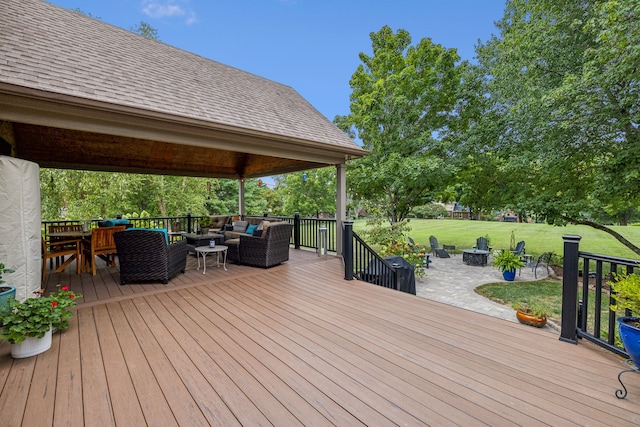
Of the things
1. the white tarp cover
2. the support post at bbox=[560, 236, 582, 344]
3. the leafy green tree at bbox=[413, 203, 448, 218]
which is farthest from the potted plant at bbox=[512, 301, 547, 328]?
the leafy green tree at bbox=[413, 203, 448, 218]

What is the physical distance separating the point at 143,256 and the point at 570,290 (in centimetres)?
543

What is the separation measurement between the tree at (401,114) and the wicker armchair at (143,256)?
822cm

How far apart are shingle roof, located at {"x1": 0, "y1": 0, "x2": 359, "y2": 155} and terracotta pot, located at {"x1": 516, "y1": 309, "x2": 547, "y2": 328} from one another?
4.48 metres

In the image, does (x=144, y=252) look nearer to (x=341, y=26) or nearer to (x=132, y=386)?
(x=132, y=386)

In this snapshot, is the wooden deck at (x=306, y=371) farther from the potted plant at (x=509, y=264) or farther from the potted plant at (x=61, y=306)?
the potted plant at (x=509, y=264)

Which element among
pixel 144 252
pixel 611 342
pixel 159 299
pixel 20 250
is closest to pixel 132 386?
pixel 159 299

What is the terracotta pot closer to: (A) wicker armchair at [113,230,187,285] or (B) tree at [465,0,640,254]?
(B) tree at [465,0,640,254]

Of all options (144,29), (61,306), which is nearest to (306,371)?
(61,306)

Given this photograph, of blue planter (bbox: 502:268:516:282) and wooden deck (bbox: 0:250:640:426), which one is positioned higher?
wooden deck (bbox: 0:250:640:426)

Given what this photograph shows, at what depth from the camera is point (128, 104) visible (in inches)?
149

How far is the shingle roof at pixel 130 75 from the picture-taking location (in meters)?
3.65

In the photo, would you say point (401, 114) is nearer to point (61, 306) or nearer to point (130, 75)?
point (130, 75)

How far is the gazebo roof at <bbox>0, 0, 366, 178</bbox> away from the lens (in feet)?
11.4

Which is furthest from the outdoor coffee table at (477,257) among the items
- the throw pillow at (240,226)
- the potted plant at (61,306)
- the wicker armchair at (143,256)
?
the potted plant at (61,306)
